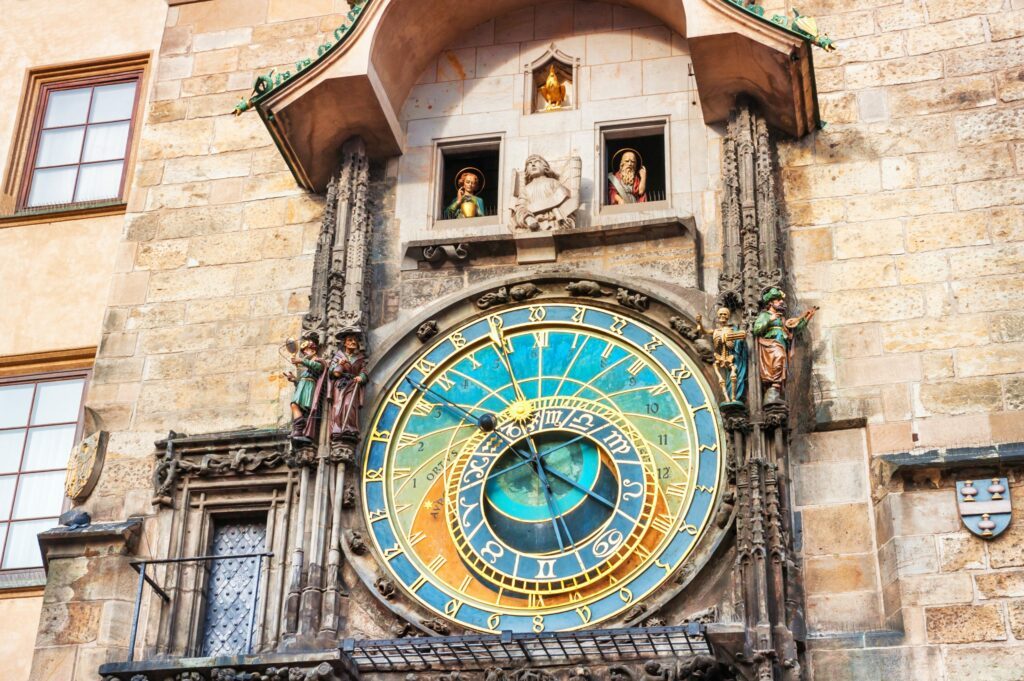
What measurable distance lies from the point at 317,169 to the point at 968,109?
4660 millimetres

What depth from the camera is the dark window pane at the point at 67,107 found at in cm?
1569

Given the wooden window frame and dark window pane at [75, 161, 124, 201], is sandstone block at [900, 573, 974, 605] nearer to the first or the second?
the wooden window frame

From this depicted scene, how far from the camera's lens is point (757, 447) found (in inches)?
464

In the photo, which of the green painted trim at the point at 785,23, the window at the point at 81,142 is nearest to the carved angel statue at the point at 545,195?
the green painted trim at the point at 785,23

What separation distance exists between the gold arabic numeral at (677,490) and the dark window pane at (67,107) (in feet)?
20.9

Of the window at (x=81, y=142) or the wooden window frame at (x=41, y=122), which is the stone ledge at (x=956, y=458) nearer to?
the wooden window frame at (x=41, y=122)

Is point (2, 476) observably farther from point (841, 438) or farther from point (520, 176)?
point (841, 438)

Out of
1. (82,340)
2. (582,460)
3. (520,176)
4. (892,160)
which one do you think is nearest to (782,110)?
(892,160)

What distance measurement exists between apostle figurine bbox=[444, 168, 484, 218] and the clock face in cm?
99

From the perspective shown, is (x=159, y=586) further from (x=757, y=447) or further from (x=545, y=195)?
(x=757, y=447)

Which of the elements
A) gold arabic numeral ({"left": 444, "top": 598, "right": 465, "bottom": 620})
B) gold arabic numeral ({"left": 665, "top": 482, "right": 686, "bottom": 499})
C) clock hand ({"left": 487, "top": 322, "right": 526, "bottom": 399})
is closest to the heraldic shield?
gold arabic numeral ({"left": 665, "top": 482, "right": 686, "bottom": 499})

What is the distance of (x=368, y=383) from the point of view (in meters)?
12.9

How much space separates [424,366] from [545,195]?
1478mm

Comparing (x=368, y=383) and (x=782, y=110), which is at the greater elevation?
(x=782, y=110)
